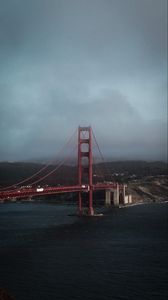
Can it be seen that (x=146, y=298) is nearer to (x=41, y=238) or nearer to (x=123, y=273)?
(x=123, y=273)

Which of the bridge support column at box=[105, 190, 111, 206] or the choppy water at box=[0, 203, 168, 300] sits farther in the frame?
the bridge support column at box=[105, 190, 111, 206]

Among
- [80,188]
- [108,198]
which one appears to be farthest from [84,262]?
[108,198]

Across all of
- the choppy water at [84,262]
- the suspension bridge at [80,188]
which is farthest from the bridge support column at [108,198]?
the choppy water at [84,262]

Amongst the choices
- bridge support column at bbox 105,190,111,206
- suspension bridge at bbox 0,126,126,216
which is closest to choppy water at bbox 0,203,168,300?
suspension bridge at bbox 0,126,126,216

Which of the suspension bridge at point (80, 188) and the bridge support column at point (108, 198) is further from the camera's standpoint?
the bridge support column at point (108, 198)

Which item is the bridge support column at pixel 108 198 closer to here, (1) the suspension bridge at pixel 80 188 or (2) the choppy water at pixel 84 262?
(1) the suspension bridge at pixel 80 188

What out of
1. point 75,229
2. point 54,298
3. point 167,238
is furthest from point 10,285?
point 75,229

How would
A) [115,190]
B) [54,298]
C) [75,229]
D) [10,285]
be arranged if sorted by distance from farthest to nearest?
[115,190] → [75,229] → [10,285] → [54,298]

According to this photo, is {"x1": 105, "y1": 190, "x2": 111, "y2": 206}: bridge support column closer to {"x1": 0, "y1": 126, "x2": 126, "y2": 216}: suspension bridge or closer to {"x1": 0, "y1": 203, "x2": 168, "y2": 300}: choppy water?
{"x1": 0, "y1": 126, "x2": 126, "y2": 216}: suspension bridge
